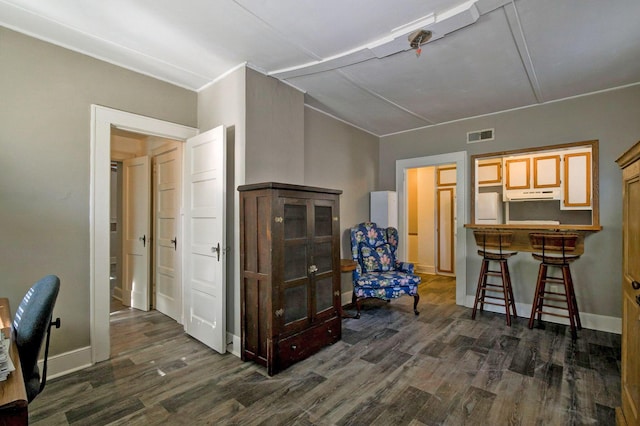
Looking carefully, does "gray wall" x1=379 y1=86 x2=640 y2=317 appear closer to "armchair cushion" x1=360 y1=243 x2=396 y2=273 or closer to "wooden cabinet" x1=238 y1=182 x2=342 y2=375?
"armchair cushion" x1=360 y1=243 x2=396 y2=273

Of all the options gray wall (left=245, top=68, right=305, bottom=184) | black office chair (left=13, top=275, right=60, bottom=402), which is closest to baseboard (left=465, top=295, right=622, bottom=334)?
gray wall (left=245, top=68, right=305, bottom=184)

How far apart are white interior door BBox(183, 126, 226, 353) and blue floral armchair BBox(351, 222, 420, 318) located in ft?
5.73

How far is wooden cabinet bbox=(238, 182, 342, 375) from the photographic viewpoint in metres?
2.45

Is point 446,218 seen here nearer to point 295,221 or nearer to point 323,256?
point 323,256

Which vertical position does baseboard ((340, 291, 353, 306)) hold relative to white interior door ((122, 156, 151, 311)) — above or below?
below

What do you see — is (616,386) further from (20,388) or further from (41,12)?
(41,12)

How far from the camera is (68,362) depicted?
2.42m

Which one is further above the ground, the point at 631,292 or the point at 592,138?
the point at 592,138

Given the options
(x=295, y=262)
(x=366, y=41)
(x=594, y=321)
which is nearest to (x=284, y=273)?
(x=295, y=262)

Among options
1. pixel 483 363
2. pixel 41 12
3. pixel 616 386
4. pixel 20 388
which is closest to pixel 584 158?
pixel 616 386

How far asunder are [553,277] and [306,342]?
2.97m

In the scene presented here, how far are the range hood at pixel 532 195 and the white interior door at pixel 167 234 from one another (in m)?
4.69

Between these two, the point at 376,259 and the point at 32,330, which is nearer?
the point at 32,330

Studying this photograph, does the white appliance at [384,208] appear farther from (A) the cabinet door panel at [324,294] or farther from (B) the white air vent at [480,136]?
(A) the cabinet door panel at [324,294]
